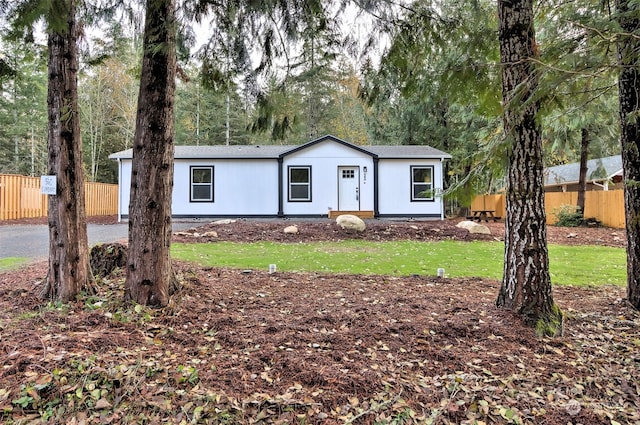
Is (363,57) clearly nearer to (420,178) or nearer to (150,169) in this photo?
(150,169)

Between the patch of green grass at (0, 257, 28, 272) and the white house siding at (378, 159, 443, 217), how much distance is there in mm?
10963

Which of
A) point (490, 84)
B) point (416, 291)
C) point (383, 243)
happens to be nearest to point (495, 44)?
point (490, 84)

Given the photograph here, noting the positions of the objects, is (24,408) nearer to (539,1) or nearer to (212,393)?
(212,393)

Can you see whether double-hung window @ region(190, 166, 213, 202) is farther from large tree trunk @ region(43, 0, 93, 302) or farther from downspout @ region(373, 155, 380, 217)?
large tree trunk @ region(43, 0, 93, 302)

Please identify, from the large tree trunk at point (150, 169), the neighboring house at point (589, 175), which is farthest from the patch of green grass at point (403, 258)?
the neighboring house at point (589, 175)

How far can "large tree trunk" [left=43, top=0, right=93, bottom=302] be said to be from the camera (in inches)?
127

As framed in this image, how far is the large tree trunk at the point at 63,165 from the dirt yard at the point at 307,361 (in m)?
0.21

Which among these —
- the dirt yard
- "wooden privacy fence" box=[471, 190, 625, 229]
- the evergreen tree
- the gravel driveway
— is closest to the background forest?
the dirt yard

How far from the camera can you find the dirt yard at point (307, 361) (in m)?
1.95

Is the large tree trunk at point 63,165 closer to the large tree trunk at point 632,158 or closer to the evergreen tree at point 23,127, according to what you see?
the large tree trunk at point 632,158

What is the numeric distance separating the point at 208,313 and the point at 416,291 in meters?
2.34

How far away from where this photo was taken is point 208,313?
3205mm

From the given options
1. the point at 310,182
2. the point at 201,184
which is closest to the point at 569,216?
the point at 310,182

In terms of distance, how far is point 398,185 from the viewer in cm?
1412
